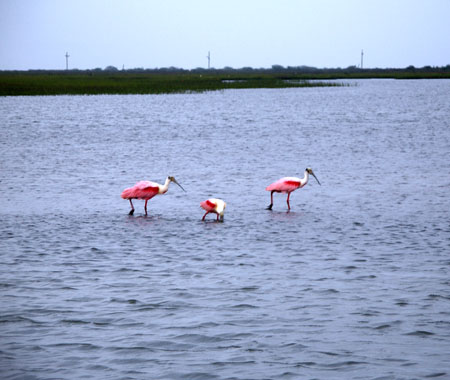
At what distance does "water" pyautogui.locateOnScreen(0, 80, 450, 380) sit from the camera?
26.8 feet

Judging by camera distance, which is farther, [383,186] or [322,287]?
[383,186]

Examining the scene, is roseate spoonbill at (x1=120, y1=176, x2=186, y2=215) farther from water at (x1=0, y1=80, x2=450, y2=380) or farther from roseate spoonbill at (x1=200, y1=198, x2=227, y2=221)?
roseate spoonbill at (x1=200, y1=198, x2=227, y2=221)

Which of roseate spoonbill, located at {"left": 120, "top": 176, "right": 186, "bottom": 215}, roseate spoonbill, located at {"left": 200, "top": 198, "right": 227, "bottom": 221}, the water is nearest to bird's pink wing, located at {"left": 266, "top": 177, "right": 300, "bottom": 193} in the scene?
the water

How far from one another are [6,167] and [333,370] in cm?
1947

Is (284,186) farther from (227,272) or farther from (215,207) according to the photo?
(227,272)

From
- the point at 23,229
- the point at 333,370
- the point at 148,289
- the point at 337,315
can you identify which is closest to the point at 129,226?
the point at 23,229

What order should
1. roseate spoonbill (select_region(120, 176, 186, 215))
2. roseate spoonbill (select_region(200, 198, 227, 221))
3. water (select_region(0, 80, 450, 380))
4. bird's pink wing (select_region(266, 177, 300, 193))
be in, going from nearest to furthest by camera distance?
water (select_region(0, 80, 450, 380)) → roseate spoonbill (select_region(200, 198, 227, 221)) → roseate spoonbill (select_region(120, 176, 186, 215)) → bird's pink wing (select_region(266, 177, 300, 193))

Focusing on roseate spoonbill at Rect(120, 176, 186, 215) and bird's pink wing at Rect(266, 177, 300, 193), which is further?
bird's pink wing at Rect(266, 177, 300, 193)

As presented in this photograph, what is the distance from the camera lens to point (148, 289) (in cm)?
1062

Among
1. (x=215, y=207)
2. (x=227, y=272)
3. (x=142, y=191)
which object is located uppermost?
(x=142, y=191)

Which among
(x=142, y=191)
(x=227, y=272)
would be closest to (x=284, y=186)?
(x=142, y=191)

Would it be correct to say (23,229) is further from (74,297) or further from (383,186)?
(383,186)

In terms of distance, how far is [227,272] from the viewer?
1153 centimetres

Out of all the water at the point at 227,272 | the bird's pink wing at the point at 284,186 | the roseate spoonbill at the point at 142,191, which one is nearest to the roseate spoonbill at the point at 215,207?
the water at the point at 227,272
